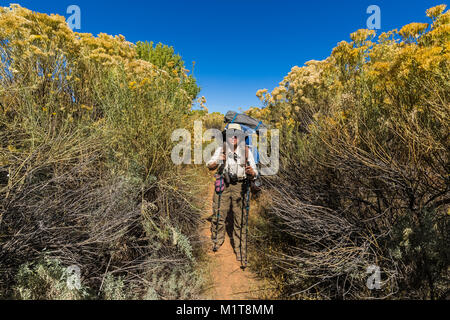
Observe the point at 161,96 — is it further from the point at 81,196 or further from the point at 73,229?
the point at 73,229

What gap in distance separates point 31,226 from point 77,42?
104 inches

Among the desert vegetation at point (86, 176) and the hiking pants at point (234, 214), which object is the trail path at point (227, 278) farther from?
the desert vegetation at point (86, 176)

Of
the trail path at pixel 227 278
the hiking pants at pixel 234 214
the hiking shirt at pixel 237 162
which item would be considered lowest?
the trail path at pixel 227 278

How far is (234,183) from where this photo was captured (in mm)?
3311

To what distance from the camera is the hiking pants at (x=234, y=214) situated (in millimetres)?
3240

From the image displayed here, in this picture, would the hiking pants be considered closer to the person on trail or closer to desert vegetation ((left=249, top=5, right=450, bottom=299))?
the person on trail

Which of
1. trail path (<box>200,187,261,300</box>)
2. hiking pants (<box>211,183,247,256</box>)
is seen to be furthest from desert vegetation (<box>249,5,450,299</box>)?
hiking pants (<box>211,183,247,256</box>)

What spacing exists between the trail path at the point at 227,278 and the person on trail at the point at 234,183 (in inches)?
4.6

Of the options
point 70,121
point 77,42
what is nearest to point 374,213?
point 70,121

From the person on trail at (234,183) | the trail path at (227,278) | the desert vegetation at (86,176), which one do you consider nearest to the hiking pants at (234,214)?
the person on trail at (234,183)

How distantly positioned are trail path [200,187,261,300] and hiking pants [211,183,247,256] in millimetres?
152

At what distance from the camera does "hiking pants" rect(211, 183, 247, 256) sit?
3.24 metres

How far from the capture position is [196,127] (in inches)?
136

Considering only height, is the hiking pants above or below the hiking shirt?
below
